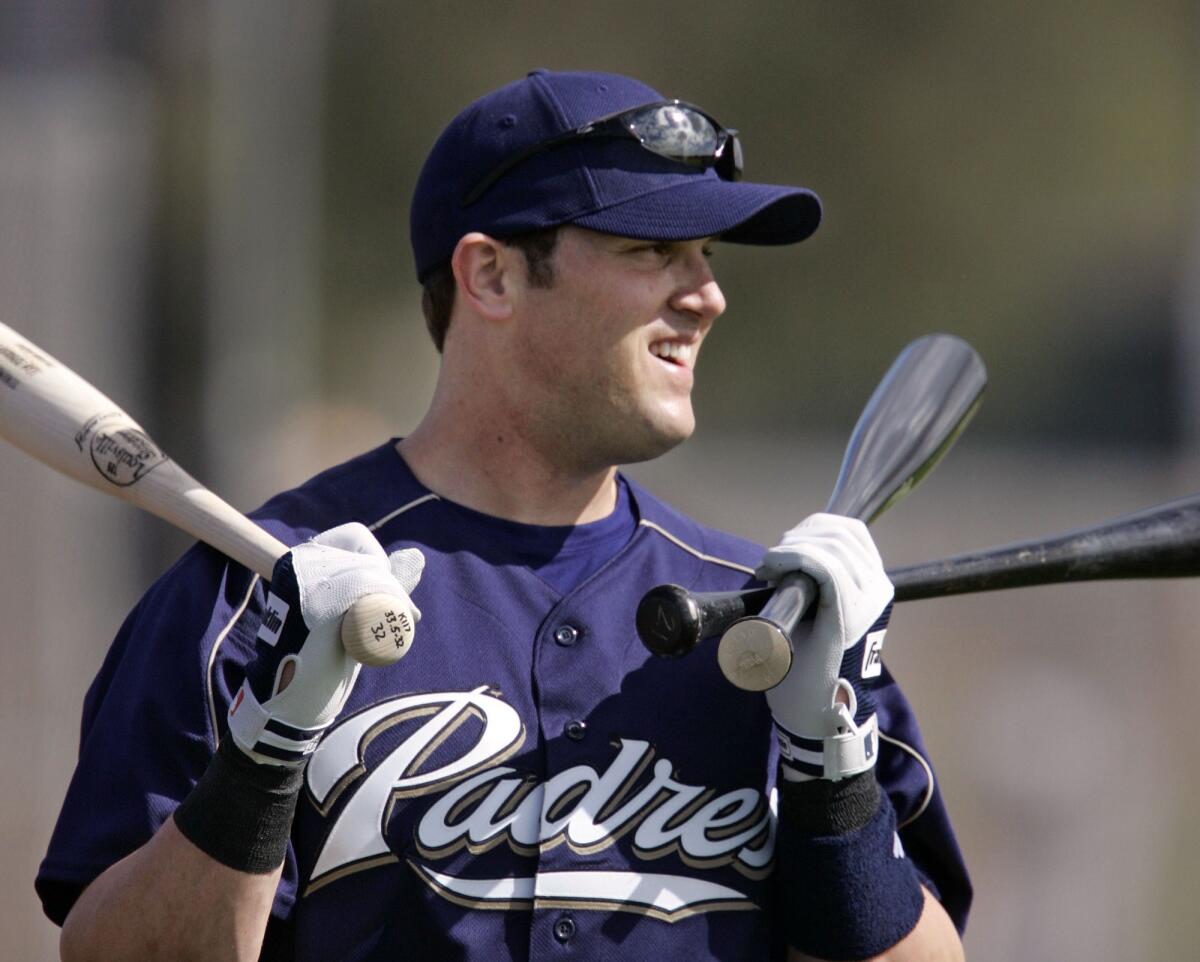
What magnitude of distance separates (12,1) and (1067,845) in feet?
14.2

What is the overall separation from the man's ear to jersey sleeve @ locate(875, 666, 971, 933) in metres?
0.72

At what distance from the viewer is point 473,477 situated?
2.26 meters

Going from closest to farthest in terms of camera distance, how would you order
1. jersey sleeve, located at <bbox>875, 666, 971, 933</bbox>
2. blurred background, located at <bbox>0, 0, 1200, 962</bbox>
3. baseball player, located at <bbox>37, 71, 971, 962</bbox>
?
baseball player, located at <bbox>37, 71, 971, 962</bbox>
jersey sleeve, located at <bbox>875, 666, 971, 933</bbox>
blurred background, located at <bbox>0, 0, 1200, 962</bbox>

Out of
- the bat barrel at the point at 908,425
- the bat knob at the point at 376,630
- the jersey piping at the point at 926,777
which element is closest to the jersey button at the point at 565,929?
the bat knob at the point at 376,630

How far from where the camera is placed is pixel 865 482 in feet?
7.79

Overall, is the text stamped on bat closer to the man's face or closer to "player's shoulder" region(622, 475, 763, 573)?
the man's face

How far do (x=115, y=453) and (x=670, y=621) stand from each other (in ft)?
2.52

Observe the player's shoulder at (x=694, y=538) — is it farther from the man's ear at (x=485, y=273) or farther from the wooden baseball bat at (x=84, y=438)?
the wooden baseball bat at (x=84, y=438)

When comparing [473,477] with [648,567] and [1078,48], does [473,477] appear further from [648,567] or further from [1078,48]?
[1078,48]

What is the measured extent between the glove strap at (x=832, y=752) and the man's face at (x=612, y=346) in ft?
1.44

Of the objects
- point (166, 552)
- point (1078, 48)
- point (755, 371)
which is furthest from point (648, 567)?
point (1078, 48)

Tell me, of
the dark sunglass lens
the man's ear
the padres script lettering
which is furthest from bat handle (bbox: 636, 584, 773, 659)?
the dark sunglass lens

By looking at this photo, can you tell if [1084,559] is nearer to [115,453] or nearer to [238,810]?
[238,810]

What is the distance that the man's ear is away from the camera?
228cm
